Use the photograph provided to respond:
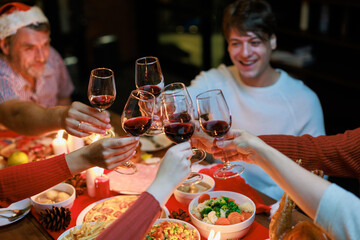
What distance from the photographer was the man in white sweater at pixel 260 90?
7.74 feet

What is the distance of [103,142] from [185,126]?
313 millimetres

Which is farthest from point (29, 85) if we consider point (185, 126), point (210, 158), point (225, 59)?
point (225, 59)

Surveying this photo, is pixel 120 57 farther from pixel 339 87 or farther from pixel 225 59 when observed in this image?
pixel 339 87

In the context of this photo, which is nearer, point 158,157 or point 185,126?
point 185,126

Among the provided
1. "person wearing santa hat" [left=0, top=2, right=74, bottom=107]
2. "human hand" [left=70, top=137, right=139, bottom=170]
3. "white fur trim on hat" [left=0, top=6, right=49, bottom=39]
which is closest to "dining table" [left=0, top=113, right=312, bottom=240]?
"human hand" [left=70, top=137, right=139, bottom=170]

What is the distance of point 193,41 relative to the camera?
5648 millimetres

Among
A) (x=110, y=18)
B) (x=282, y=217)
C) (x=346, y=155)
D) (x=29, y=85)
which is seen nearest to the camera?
(x=282, y=217)

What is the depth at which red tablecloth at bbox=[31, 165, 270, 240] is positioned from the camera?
5.13ft

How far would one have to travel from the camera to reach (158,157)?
220 centimetres

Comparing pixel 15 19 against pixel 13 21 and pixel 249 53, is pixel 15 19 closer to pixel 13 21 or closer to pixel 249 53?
pixel 13 21

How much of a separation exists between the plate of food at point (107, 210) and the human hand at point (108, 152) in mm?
237

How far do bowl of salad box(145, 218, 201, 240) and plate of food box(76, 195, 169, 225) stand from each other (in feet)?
0.44

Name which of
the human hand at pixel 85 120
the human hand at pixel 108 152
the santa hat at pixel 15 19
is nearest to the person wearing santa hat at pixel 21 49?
the santa hat at pixel 15 19

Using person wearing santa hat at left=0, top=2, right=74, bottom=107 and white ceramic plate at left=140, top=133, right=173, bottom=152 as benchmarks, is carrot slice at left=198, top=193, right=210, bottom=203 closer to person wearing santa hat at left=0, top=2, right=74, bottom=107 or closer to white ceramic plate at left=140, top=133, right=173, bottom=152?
white ceramic plate at left=140, top=133, right=173, bottom=152
